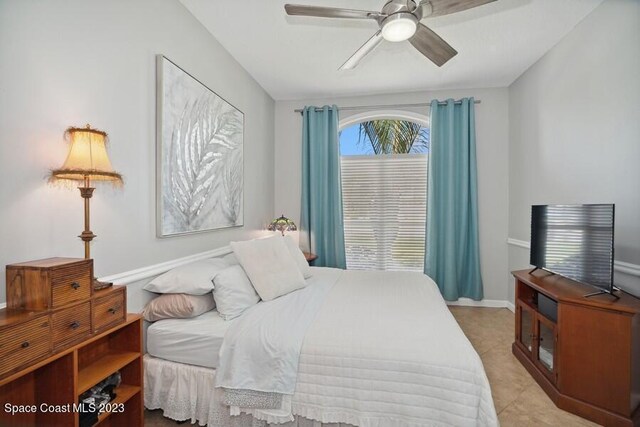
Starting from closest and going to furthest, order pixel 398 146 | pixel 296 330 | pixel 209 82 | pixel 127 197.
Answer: pixel 296 330
pixel 127 197
pixel 209 82
pixel 398 146

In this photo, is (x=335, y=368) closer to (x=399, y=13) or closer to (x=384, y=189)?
(x=399, y=13)

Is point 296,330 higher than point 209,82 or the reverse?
the reverse

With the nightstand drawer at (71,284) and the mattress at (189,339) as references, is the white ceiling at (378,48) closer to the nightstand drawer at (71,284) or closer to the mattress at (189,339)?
the nightstand drawer at (71,284)

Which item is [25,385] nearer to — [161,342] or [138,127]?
[161,342]

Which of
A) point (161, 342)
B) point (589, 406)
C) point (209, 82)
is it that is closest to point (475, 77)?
point (209, 82)

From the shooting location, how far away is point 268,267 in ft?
6.76

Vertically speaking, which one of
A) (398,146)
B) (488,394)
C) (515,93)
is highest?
(515,93)

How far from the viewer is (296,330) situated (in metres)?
1.52

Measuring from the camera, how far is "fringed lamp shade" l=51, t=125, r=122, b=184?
117 cm

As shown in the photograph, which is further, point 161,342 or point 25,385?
point 161,342

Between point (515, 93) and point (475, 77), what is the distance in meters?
0.54

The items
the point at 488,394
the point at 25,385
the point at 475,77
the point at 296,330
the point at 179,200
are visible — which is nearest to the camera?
the point at 25,385

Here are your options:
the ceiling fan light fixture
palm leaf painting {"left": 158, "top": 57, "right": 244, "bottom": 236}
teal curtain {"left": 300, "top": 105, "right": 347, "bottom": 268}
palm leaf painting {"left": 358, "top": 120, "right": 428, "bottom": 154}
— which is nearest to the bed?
palm leaf painting {"left": 158, "top": 57, "right": 244, "bottom": 236}

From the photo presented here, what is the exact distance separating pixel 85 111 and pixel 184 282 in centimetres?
101
